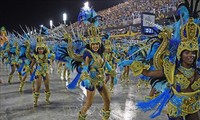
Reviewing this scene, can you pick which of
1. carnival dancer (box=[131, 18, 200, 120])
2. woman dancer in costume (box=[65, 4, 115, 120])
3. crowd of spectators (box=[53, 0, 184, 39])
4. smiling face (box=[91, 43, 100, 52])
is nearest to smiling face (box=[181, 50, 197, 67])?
carnival dancer (box=[131, 18, 200, 120])

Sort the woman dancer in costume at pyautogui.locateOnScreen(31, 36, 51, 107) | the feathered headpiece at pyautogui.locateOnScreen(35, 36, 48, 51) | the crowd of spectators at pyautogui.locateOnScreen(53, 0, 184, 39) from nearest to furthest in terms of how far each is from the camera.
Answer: the woman dancer in costume at pyautogui.locateOnScreen(31, 36, 51, 107)
the feathered headpiece at pyautogui.locateOnScreen(35, 36, 48, 51)
the crowd of spectators at pyautogui.locateOnScreen(53, 0, 184, 39)

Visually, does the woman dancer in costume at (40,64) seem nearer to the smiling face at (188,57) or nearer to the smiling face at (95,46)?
the smiling face at (95,46)

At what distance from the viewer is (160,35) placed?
395 centimetres

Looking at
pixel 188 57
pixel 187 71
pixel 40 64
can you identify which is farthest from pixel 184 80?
pixel 40 64

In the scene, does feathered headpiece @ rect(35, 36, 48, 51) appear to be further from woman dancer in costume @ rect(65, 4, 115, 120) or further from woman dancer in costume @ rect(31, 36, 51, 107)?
woman dancer in costume @ rect(65, 4, 115, 120)

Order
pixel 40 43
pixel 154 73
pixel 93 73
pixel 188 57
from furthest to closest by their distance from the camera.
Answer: pixel 40 43 → pixel 93 73 → pixel 154 73 → pixel 188 57

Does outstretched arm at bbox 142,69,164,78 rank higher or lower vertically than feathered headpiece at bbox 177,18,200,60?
lower

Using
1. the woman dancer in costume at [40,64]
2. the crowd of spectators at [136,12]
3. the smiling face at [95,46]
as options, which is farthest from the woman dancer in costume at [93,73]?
the crowd of spectators at [136,12]

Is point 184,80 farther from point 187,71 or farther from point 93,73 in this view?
point 93,73

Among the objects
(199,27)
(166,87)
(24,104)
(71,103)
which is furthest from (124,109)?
(199,27)

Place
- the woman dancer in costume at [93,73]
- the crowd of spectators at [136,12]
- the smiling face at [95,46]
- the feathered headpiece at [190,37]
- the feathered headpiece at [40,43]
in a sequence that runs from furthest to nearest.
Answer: the crowd of spectators at [136,12] → the feathered headpiece at [40,43] → the smiling face at [95,46] → the woman dancer in costume at [93,73] → the feathered headpiece at [190,37]

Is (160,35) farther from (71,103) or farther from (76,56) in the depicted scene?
(71,103)

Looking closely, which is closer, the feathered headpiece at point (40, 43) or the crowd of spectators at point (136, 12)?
the feathered headpiece at point (40, 43)

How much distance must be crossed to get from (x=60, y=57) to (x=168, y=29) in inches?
126
